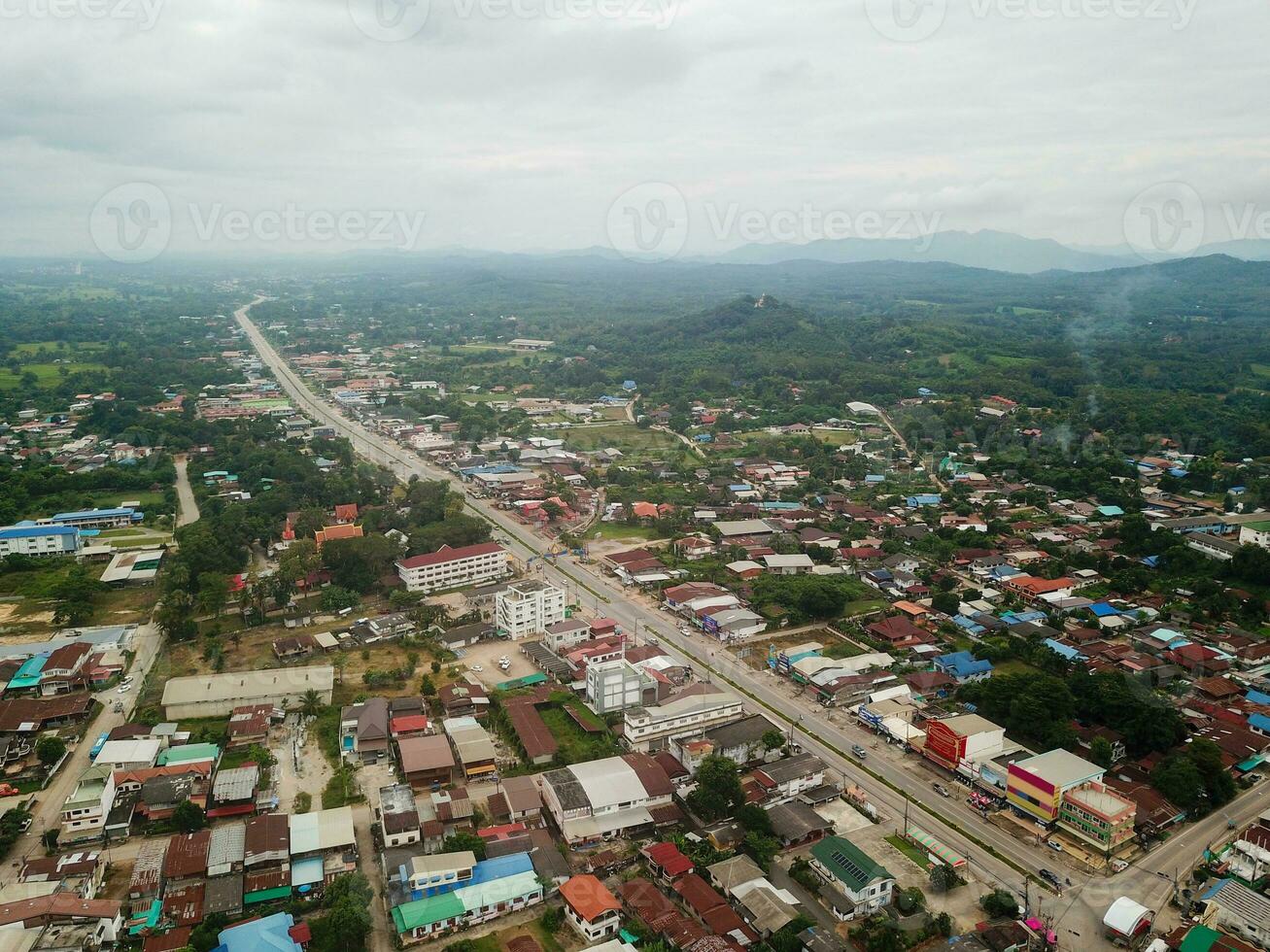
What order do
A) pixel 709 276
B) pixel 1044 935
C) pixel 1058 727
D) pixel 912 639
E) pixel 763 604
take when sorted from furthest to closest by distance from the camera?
pixel 709 276, pixel 763 604, pixel 912 639, pixel 1058 727, pixel 1044 935

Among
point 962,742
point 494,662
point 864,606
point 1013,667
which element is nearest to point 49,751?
point 494,662

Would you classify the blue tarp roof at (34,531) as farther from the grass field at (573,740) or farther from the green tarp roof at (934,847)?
the green tarp roof at (934,847)

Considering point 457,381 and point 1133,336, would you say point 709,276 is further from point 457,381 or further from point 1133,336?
point 457,381

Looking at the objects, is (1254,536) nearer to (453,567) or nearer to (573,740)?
(573,740)

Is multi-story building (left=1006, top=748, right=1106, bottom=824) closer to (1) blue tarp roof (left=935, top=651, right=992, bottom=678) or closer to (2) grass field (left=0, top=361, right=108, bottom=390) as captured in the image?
(1) blue tarp roof (left=935, top=651, right=992, bottom=678)

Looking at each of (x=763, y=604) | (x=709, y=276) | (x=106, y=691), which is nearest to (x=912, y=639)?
(x=763, y=604)

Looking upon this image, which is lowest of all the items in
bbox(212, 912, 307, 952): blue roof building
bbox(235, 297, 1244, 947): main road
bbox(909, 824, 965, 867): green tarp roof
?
bbox(235, 297, 1244, 947): main road

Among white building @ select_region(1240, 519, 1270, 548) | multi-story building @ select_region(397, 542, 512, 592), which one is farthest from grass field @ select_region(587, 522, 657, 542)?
white building @ select_region(1240, 519, 1270, 548)
